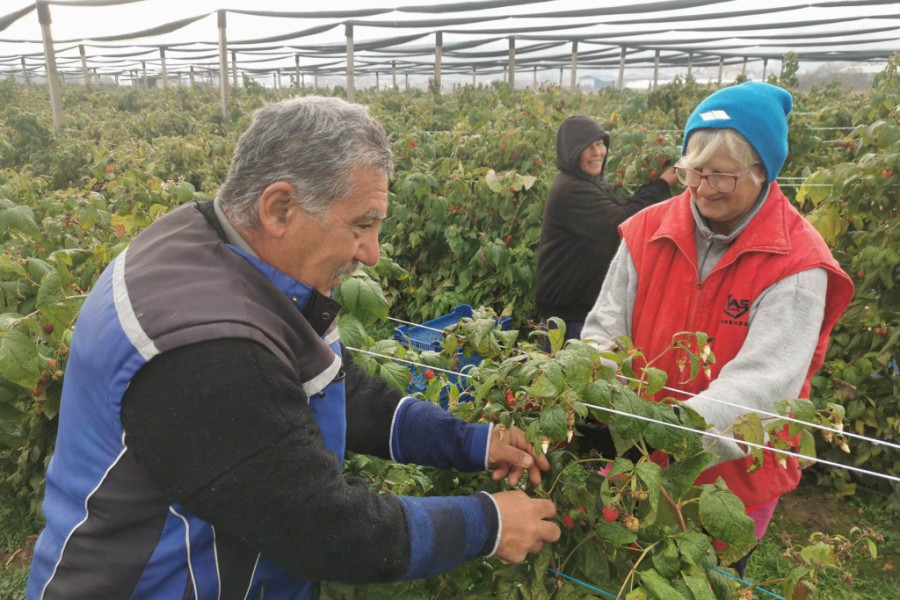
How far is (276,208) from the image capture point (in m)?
1.21

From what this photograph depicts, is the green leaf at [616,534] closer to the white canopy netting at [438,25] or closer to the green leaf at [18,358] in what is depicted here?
the green leaf at [18,358]

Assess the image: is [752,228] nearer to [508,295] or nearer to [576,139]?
[576,139]

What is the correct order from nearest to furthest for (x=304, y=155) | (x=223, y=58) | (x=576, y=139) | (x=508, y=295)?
(x=304, y=155), (x=576, y=139), (x=508, y=295), (x=223, y=58)

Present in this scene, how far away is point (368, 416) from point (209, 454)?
2.11 ft

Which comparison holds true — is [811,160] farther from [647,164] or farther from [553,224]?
[553,224]

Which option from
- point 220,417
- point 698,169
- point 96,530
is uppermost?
point 698,169

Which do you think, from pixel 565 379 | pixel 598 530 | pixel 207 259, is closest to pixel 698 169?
pixel 565 379

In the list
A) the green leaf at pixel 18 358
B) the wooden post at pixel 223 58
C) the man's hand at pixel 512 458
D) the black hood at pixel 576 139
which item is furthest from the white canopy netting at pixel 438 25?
the man's hand at pixel 512 458

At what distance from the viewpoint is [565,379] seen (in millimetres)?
1334

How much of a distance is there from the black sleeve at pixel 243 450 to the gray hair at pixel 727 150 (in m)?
1.25

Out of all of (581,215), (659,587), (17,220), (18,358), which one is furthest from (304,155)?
(581,215)

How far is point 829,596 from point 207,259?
3078 mm

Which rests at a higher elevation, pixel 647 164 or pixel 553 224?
pixel 647 164

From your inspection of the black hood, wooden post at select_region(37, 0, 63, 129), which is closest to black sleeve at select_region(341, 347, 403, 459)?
the black hood
